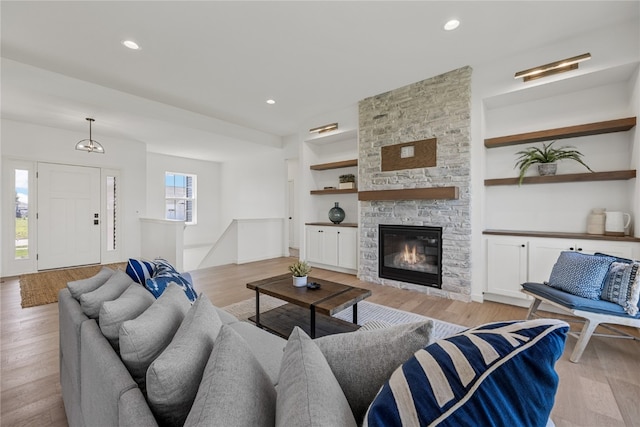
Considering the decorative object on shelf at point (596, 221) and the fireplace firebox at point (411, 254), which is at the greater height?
the decorative object on shelf at point (596, 221)

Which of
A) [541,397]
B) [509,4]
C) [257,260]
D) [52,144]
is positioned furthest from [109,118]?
[541,397]

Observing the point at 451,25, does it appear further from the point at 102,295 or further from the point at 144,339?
the point at 102,295

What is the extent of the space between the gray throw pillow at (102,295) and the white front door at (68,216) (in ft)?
16.7

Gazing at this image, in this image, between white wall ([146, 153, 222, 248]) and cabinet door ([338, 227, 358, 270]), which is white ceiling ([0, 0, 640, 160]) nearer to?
cabinet door ([338, 227, 358, 270])

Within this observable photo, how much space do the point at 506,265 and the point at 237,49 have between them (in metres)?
4.01

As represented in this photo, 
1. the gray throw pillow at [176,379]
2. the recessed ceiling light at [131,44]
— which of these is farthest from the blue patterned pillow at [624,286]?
the recessed ceiling light at [131,44]

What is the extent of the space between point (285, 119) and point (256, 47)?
2.40 meters

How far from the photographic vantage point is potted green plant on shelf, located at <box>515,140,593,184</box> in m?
3.13

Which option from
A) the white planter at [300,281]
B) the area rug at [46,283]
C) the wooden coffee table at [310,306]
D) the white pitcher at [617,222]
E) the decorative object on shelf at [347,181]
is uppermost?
the decorative object on shelf at [347,181]

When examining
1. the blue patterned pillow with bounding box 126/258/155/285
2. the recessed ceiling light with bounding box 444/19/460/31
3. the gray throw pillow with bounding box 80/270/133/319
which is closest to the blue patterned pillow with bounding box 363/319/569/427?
the gray throw pillow with bounding box 80/270/133/319

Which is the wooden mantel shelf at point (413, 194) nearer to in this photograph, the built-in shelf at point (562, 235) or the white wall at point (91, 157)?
the built-in shelf at point (562, 235)

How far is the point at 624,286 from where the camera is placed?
2.13 m

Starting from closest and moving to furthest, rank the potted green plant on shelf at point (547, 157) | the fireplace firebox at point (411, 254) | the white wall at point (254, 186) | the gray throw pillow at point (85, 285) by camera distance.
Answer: the gray throw pillow at point (85, 285) < the potted green plant on shelf at point (547, 157) < the fireplace firebox at point (411, 254) < the white wall at point (254, 186)

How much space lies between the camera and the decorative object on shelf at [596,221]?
9.59 feet
